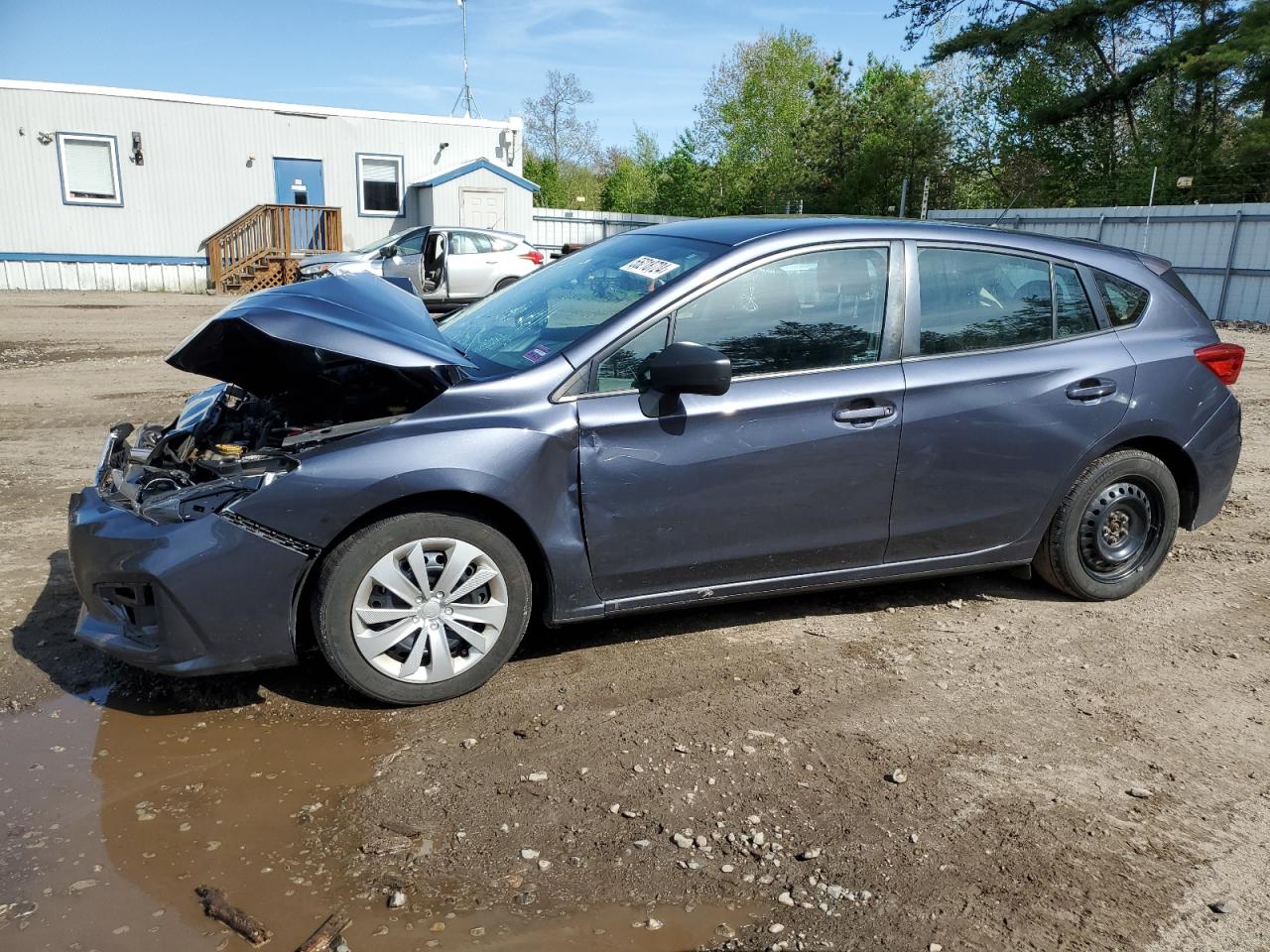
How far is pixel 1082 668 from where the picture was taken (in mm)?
3992

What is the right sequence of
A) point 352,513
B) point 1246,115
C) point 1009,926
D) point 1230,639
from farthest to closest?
1. point 1246,115
2. point 1230,639
3. point 352,513
4. point 1009,926

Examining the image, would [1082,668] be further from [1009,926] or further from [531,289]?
[531,289]

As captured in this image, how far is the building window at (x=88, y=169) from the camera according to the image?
22031mm

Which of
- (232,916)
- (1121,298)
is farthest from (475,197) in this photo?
(232,916)

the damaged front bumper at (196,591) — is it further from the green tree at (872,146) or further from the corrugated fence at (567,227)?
the green tree at (872,146)

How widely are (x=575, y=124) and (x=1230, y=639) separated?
5525cm

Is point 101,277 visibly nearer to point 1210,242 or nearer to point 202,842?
point 202,842

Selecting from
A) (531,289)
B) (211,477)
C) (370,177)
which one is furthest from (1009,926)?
(370,177)

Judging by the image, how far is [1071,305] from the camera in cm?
441

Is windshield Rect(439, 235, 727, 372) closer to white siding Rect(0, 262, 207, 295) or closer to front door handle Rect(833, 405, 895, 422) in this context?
front door handle Rect(833, 405, 895, 422)

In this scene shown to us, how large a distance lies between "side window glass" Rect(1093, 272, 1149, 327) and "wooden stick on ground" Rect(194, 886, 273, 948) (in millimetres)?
4182

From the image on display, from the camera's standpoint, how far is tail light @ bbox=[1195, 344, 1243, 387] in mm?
4559

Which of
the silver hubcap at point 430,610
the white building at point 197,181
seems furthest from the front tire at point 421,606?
the white building at point 197,181

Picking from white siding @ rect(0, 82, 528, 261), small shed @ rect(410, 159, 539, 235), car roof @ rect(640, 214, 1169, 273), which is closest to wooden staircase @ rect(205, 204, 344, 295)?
white siding @ rect(0, 82, 528, 261)
